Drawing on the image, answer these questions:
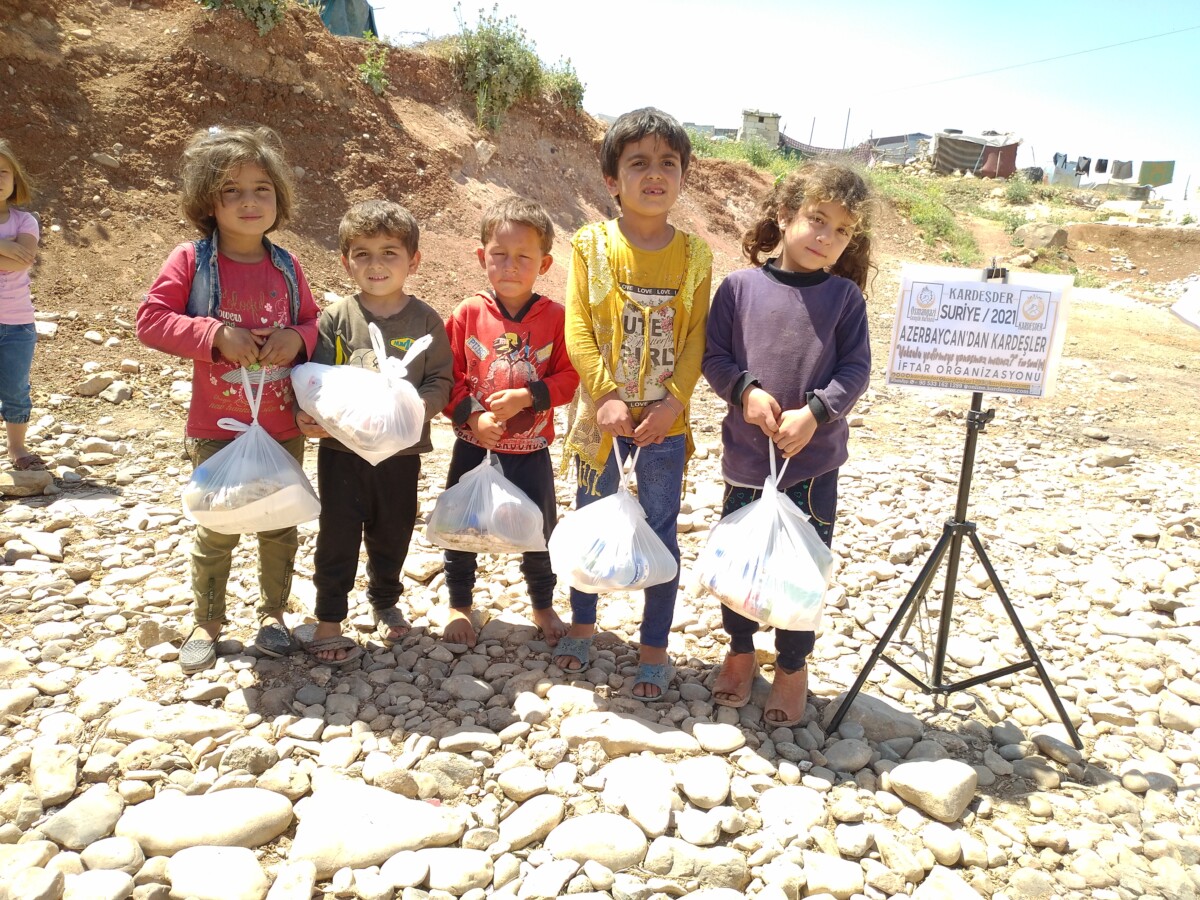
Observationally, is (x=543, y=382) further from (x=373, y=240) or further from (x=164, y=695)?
(x=164, y=695)

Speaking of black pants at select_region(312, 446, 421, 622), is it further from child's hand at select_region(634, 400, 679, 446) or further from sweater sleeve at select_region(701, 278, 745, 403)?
sweater sleeve at select_region(701, 278, 745, 403)

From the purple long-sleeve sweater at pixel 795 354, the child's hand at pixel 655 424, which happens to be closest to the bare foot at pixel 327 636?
the child's hand at pixel 655 424

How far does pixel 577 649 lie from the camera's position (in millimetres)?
3051

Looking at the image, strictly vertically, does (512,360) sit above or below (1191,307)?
below

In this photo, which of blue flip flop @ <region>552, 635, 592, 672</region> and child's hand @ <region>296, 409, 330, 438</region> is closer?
child's hand @ <region>296, 409, 330, 438</region>

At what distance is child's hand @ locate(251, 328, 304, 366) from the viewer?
2.69 m

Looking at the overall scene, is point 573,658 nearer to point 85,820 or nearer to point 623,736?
point 623,736

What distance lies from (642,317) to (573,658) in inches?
50.6

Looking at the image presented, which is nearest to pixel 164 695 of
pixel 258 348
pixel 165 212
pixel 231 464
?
pixel 231 464

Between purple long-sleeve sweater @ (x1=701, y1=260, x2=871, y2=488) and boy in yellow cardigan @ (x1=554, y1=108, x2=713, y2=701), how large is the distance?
0.13 metres

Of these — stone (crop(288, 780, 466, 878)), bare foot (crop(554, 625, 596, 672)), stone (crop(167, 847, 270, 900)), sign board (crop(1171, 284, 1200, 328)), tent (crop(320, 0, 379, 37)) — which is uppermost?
tent (crop(320, 0, 379, 37))

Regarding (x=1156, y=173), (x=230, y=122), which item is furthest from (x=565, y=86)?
(x=1156, y=173)

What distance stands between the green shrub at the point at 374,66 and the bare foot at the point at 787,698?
10303mm

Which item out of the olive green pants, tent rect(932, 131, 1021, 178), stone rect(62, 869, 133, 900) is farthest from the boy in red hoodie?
tent rect(932, 131, 1021, 178)
